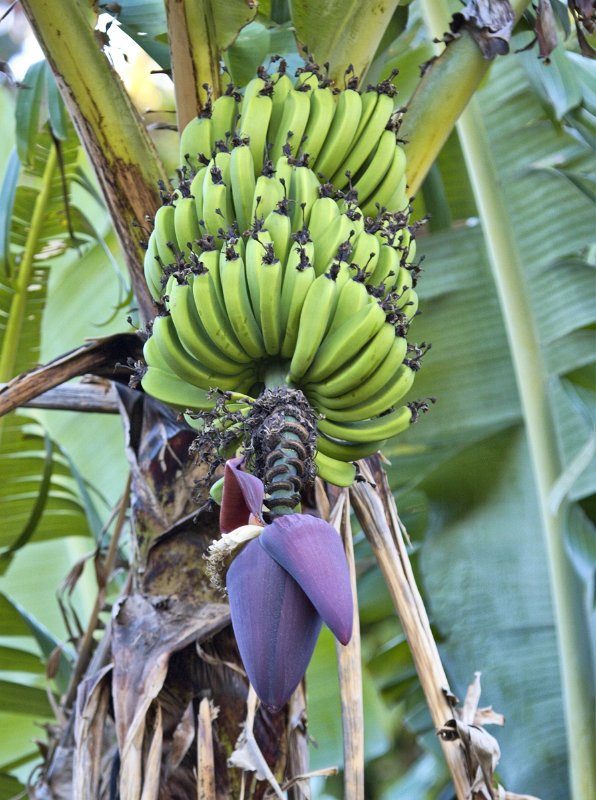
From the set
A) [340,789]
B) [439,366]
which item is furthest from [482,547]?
[340,789]

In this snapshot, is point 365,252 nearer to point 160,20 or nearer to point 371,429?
point 371,429

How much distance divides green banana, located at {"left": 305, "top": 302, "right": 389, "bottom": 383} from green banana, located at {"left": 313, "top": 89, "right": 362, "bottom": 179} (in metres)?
0.28

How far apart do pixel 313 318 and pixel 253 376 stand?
0.44ft

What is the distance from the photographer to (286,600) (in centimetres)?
76

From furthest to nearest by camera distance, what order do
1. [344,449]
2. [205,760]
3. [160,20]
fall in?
1. [160,20]
2. [205,760]
3. [344,449]

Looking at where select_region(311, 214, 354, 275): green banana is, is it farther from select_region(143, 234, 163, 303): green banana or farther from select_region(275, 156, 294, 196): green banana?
select_region(143, 234, 163, 303): green banana

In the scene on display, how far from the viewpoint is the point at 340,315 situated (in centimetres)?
97

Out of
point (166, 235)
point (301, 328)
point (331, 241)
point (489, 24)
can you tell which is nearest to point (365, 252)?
point (331, 241)

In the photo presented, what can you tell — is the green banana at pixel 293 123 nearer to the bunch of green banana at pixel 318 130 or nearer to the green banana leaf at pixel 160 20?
the bunch of green banana at pixel 318 130

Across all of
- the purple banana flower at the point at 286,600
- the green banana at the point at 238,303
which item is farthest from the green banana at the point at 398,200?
the purple banana flower at the point at 286,600

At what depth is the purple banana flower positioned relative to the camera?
2.46 ft

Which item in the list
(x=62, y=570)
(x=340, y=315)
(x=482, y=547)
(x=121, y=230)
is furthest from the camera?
(x=62, y=570)

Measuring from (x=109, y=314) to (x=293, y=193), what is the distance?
1.36 metres

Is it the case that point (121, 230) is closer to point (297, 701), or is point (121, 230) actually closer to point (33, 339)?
point (297, 701)
